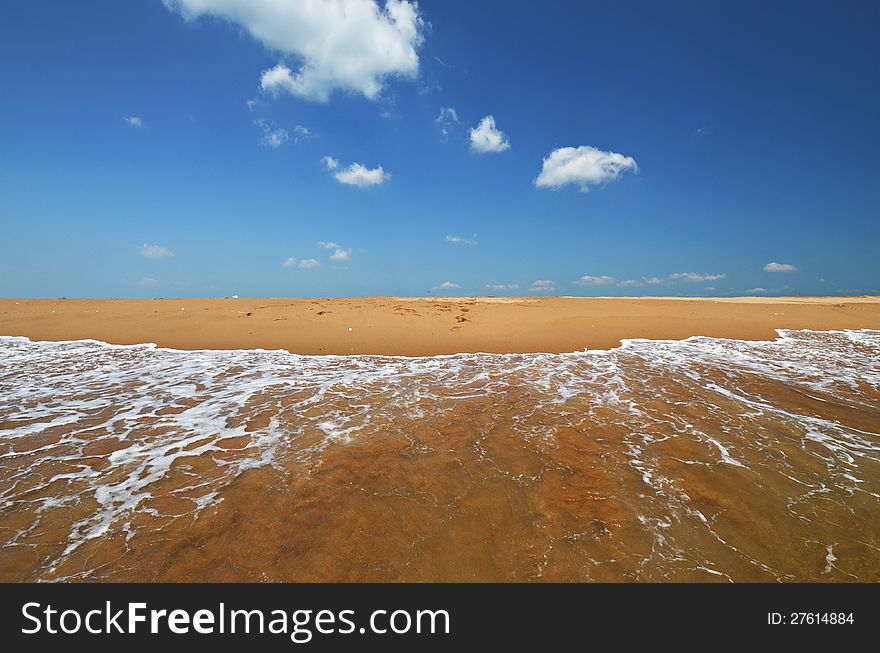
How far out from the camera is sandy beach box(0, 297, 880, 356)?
11.5 m

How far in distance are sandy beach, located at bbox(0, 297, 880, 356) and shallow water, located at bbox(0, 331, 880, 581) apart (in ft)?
11.5

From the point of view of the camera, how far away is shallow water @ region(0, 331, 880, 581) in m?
2.80

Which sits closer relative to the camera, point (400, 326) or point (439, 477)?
point (439, 477)

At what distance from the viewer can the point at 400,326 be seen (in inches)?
541

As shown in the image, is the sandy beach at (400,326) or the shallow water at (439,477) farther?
the sandy beach at (400,326)

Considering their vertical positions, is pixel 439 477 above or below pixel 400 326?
below

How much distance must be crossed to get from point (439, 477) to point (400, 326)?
10.0 meters

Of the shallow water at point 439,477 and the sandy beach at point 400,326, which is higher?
the sandy beach at point 400,326

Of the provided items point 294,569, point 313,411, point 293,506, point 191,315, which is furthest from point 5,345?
point 294,569

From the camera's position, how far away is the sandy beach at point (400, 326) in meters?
11.5

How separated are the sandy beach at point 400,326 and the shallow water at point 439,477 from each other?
3517mm

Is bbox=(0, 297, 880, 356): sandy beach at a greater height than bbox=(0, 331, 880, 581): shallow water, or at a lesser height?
greater

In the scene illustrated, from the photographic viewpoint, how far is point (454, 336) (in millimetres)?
12367

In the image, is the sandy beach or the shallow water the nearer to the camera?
the shallow water
